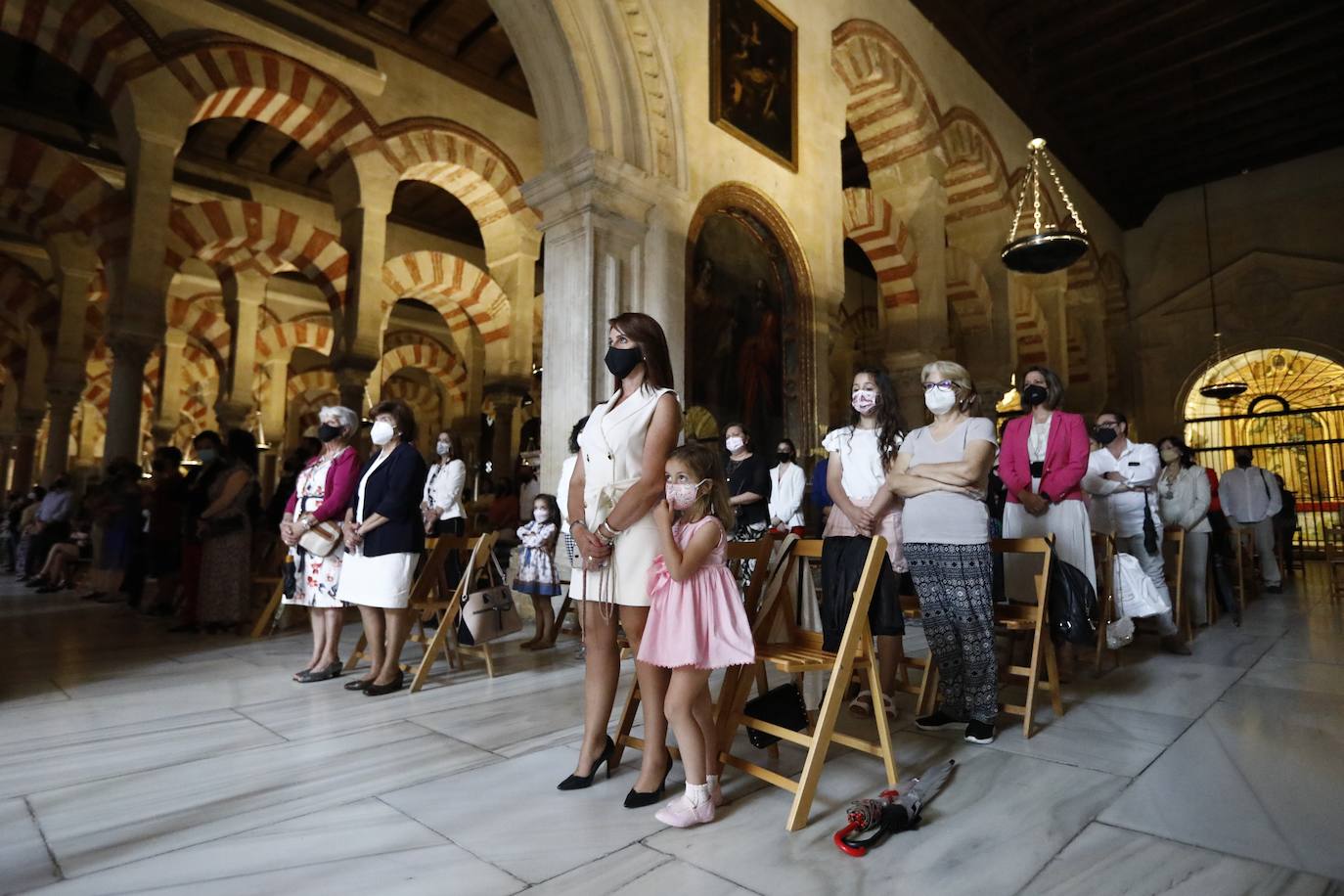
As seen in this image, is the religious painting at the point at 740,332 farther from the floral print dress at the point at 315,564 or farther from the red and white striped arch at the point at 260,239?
the red and white striped arch at the point at 260,239

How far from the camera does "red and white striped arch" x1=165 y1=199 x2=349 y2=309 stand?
9578 mm

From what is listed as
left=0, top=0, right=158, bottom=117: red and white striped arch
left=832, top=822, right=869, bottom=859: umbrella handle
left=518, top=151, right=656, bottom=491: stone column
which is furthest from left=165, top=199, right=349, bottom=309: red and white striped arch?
left=832, top=822, right=869, bottom=859: umbrella handle

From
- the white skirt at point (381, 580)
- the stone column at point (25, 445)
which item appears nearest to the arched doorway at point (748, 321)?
the white skirt at point (381, 580)

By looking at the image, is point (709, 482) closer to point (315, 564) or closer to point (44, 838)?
point (44, 838)

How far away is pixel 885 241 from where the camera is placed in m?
9.30

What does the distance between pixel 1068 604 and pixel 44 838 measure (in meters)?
3.43

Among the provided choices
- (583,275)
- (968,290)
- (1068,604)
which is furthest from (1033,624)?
(968,290)

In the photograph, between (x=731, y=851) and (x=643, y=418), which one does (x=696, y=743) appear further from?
(x=643, y=418)

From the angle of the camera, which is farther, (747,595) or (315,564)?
(315,564)

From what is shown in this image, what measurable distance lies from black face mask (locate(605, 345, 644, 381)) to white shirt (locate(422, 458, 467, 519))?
325cm

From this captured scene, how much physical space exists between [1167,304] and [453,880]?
57.5 feet

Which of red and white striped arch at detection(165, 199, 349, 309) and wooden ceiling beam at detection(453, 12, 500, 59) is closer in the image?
wooden ceiling beam at detection(453, 12, 500, 59)

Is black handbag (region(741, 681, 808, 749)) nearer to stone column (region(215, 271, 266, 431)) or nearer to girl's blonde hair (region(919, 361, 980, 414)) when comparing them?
girl's blonde hair (region(919, 361, 980, 414))

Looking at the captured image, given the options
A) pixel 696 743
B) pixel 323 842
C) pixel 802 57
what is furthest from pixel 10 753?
pixel 802 57
